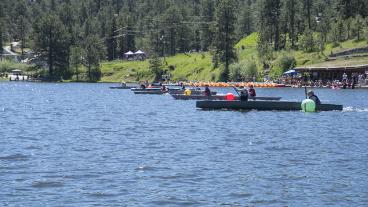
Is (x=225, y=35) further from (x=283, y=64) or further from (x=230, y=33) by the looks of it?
(x=283, y=64)

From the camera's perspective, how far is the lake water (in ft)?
82.1

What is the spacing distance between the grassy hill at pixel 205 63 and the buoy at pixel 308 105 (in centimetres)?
6781

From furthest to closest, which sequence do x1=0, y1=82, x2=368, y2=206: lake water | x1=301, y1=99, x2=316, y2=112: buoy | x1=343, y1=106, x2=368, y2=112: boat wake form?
x1=343, y1=106, x2=368, y2=112: boat wake < x1=301, y1=99, x2=316, y2=112: buoy < x1=0, y1=82, x2=368, y2=206: lake water

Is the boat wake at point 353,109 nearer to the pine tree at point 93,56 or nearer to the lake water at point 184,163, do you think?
the lake water at point 184,163

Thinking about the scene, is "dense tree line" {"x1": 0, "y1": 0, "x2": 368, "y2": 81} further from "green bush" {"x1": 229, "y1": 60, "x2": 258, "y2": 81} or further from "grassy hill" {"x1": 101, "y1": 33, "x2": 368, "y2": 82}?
"green bush" {"x1": 229, "y1": 60, "x2": 258, "y2": 81}

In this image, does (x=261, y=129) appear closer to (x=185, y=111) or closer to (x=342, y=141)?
(x=342, y=141)

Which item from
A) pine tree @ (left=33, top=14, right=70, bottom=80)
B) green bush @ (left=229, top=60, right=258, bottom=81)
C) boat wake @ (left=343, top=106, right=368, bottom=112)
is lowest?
boat wake @ (left=343, top=106, right=368, bottom=112)

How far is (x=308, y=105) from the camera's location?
215 ft

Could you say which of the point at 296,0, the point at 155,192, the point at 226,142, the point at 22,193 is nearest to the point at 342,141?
the point at 226,142

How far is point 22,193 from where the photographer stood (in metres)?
25.2

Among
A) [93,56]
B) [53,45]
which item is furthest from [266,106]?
[53,45]

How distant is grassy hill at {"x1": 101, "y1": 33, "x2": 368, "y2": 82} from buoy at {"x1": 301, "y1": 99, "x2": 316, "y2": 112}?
67.8 meters

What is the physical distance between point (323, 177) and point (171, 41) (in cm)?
17101

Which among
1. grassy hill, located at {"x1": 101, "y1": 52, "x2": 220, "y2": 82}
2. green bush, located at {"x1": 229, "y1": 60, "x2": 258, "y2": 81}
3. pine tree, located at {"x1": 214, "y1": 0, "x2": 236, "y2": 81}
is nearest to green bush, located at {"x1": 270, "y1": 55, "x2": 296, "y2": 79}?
green bush, located at {"x1": 229, "y1": 60, "x2": 258, "y2": 81}
